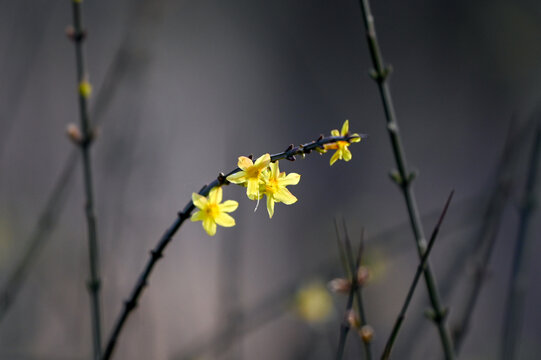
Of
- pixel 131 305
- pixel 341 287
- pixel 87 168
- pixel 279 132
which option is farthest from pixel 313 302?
pixel 279 132

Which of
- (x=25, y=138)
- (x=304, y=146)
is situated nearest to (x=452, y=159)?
(x=25, y=138)

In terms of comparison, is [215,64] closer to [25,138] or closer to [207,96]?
[207,96]

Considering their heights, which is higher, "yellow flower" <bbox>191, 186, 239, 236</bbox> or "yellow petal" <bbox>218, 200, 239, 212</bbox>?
"yellow petal" <bbox>218, 200, 239, 212</bbox>

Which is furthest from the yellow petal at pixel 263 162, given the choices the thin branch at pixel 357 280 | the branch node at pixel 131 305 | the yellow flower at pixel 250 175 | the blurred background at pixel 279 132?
the blurred background at pixel 279 132

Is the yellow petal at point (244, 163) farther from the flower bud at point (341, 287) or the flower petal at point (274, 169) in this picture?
the flower bud at point (341, 287)

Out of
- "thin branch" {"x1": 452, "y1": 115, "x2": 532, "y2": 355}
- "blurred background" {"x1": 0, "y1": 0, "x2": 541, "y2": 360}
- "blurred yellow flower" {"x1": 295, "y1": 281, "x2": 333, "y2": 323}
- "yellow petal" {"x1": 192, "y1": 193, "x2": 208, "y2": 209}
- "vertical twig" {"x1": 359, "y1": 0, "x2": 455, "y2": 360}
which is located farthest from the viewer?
"blurred background" {"x1": 0, "y1": 0, "x2": 541, "y2": 360}

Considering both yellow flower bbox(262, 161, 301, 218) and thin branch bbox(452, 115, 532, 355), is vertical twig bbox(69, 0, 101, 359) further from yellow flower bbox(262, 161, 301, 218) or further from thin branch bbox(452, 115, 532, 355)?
thin branch bbox(452, 115, 532, 355)

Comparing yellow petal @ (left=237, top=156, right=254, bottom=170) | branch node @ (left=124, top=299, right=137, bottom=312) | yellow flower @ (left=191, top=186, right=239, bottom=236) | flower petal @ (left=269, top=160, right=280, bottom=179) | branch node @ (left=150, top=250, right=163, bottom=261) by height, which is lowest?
branch node @ (left=124, top=299, right=137, bottom=312)

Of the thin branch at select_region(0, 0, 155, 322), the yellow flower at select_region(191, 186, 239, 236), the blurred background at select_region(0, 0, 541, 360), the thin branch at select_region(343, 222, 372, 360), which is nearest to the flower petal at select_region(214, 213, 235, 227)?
the yellow flower at select_region(191, 186, 239, 236)
